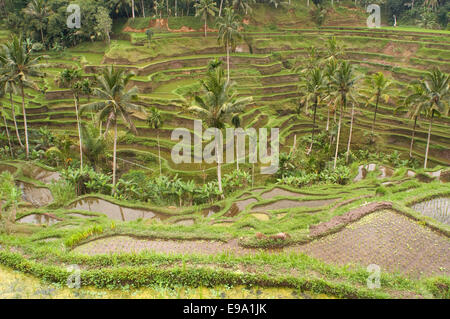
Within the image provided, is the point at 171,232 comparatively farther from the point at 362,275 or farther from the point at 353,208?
the point at 353,208

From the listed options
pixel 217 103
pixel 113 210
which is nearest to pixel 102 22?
pixel 217 103

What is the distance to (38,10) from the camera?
39.4 m

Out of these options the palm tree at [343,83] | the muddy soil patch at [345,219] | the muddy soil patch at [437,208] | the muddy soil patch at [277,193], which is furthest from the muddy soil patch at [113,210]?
the palm tree at [343,83]

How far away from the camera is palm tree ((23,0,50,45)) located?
128ft

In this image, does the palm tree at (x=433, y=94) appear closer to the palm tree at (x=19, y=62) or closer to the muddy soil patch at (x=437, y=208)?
the muddy soil patch at (x=437, y=208)

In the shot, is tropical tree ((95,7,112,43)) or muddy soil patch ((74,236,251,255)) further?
tropical tree ((95,7,112,43))

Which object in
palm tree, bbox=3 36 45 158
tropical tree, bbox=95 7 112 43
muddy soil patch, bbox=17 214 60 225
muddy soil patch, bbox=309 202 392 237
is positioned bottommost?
muddy soil patch, bbox=17 214 60 225

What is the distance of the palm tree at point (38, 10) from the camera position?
38969 mm

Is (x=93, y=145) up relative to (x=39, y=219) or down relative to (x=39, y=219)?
up

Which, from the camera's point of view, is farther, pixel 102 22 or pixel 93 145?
pixel 102 22

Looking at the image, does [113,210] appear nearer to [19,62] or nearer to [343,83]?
[19,62]

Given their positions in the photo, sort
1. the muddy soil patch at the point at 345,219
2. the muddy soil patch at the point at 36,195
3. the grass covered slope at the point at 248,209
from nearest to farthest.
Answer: the grass covered slope at the point at 248,209 → the muddy soil patch at the point at 345,219 → the muddy soil patch at the point at 36,195

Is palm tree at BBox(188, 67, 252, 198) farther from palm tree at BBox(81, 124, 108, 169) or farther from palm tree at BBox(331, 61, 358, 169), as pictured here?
palm tree at BBox(331, 61, 358, 169)

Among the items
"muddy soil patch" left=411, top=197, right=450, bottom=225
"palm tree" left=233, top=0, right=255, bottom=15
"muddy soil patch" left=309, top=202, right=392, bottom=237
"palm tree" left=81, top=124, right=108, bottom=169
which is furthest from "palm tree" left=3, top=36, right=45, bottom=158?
"palm tree" left=233, top=0, right=255, bottom=15
